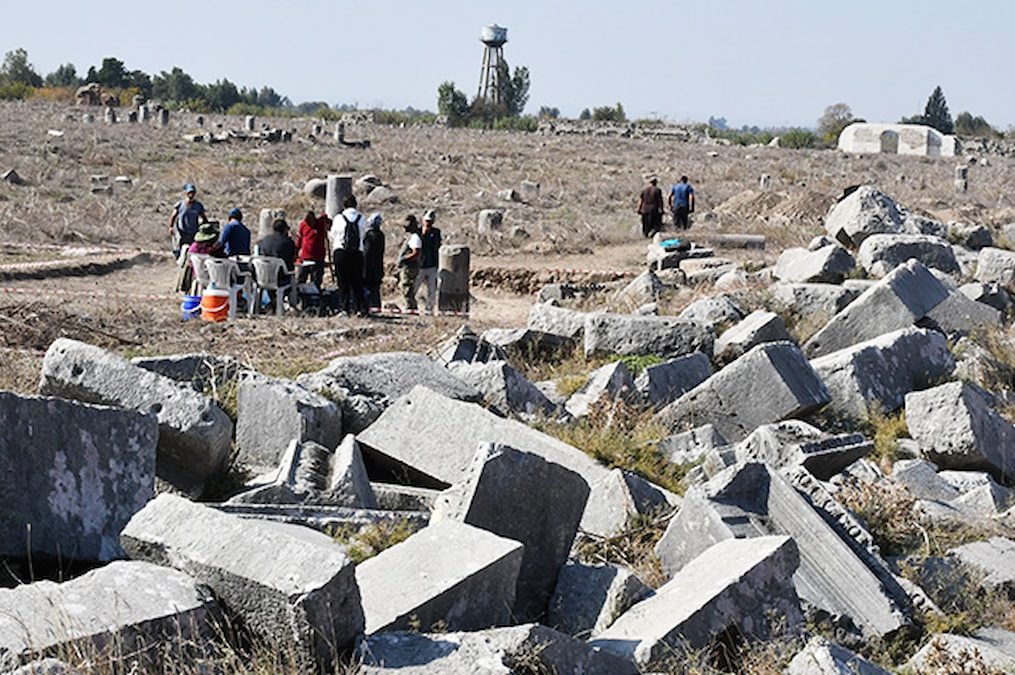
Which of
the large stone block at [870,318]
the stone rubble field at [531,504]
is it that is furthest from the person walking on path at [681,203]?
the large stone block at [870,318]

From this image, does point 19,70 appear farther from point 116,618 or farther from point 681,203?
point 116,618

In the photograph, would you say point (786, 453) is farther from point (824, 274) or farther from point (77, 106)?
point (77, 106)

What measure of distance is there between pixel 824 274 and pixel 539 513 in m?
8.80

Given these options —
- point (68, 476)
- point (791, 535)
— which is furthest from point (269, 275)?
point (791, 535)

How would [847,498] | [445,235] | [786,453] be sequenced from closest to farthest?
[847,498] < [786,453] < [445,235]

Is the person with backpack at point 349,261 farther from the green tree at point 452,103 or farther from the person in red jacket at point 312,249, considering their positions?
the green tree at point 452,103

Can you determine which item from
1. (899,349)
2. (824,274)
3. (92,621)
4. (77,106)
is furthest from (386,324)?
(77,106)

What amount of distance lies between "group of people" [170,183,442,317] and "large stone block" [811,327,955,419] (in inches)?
249

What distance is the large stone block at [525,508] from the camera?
5.46 metres

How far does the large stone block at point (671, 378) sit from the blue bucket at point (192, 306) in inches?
234

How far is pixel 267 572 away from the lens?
13.9ft

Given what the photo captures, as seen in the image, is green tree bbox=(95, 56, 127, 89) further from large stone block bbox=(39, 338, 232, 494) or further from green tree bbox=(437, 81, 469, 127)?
large stone block bbox=(39, 338, 232, 494)

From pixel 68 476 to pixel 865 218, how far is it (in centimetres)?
1291

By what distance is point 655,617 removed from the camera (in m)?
5.09
